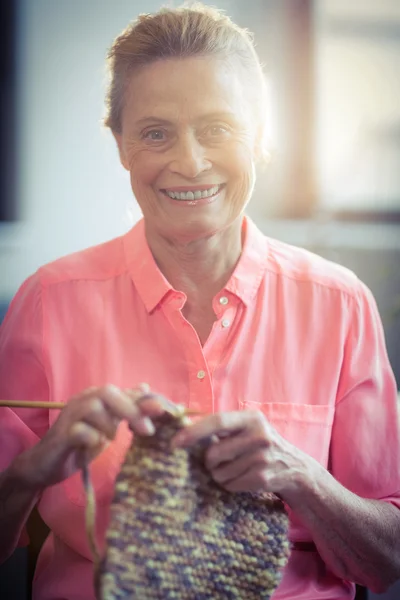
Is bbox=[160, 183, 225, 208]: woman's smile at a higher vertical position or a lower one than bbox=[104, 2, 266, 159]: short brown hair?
lower

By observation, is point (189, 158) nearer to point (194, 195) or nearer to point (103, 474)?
point (194, 195)

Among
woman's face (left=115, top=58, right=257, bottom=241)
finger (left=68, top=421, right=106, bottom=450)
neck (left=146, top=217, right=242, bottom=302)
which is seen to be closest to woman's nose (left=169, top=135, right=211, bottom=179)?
woman's face (left=115, top=58, right=257, bottom=241)

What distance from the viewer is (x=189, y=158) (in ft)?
3.26

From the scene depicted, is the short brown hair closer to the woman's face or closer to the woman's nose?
the woman's face

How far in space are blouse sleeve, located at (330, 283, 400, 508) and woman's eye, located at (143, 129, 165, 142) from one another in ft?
1.39

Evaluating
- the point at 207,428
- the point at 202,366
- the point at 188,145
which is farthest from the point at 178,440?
the point at 188,145

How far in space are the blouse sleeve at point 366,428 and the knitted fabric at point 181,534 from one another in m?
0.19

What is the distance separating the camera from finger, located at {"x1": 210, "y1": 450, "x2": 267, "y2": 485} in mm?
862

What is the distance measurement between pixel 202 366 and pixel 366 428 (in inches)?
10.8

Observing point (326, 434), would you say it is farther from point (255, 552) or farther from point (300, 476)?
point (255, 552)

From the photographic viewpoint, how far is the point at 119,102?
1.05 m

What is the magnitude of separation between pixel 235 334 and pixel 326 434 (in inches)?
8.2

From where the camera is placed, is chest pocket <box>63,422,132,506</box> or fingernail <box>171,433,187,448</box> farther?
chest pocket <box>63,422,132,506</box>

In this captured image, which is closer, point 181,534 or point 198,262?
point 181,534
